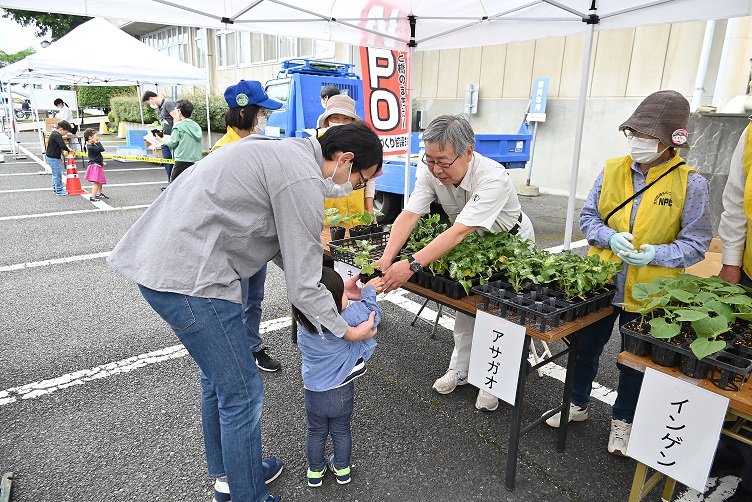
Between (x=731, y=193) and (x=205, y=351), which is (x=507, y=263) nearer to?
(x=731, y=193)

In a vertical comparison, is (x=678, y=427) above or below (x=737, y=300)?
below

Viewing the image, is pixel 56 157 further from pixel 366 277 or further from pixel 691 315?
pixel 691 315

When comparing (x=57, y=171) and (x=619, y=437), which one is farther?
(x=57, y=171)

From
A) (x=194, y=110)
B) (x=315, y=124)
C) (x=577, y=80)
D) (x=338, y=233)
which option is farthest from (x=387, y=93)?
(x=194, y=110)

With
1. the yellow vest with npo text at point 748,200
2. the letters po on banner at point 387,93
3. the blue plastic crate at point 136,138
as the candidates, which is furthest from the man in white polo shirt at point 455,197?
the blue plastic crate at point 136,138

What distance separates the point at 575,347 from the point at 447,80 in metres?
11.2

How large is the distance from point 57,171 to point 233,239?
33.0 feet

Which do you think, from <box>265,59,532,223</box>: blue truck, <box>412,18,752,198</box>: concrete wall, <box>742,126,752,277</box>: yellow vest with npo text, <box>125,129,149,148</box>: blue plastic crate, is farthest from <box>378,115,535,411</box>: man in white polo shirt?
<box>125,129,149,148</box>: blue plastic crate

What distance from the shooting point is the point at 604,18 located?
3.60 m

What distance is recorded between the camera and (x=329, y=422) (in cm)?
234

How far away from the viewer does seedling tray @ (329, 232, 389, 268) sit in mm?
2969

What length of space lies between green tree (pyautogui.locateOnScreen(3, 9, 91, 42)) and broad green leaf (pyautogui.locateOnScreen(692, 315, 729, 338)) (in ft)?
98.0

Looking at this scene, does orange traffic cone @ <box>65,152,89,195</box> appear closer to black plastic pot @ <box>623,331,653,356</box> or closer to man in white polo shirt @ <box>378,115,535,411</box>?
man in white polo shirt @ <box>378,115,535,411</box>

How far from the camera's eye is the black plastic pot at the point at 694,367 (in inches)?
70.7
